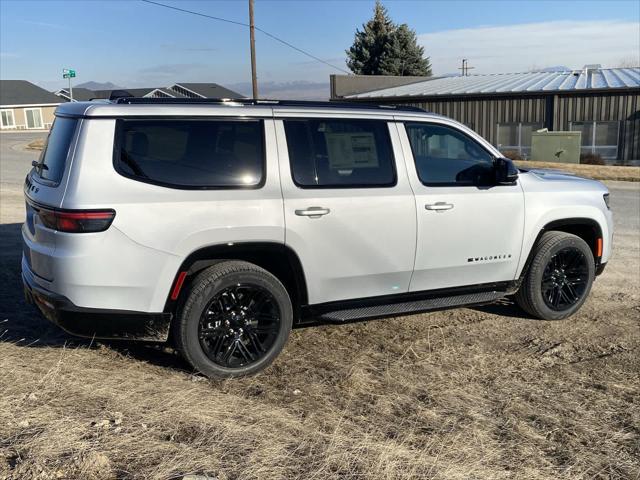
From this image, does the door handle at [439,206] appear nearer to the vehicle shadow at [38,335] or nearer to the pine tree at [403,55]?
the vehicle shadow at [38,335]

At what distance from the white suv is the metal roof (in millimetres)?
26492

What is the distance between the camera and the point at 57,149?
14.1ft

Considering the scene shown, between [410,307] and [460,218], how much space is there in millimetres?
848

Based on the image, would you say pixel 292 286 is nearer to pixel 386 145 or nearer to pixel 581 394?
pixel 386 145

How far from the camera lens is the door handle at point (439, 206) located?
498 cm

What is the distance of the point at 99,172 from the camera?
3.98m

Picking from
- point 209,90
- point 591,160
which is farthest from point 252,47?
point 209,90

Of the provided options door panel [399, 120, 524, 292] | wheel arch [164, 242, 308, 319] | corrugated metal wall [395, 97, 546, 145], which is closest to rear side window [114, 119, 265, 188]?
wheel arch [164, 242, 308, 319]

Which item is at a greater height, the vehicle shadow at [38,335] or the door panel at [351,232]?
the door panel at [351,232]

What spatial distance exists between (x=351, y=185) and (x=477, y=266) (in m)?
1.40

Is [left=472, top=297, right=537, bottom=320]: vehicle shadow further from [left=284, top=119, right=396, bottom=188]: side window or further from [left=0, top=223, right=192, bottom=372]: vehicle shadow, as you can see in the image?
[left=0, top=223, right=192, bottom=372]: vehicle shadow

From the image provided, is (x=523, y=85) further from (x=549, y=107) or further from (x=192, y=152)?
(x=192, y=152)

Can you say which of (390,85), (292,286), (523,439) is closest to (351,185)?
(292,286)

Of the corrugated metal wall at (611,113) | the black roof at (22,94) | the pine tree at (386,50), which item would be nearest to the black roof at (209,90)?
the black roof at (22,94)
